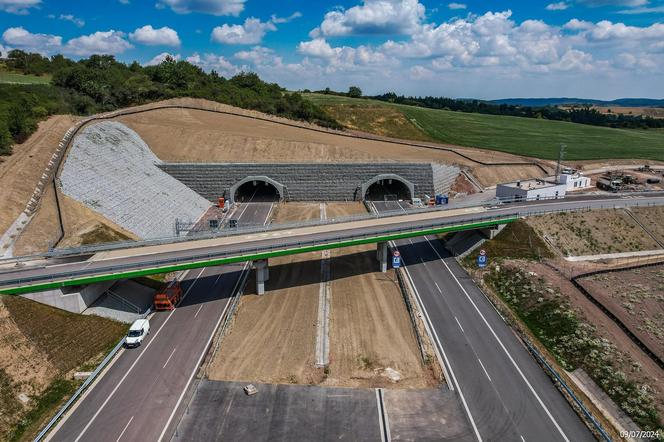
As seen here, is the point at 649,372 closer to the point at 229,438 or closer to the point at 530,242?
the point at 530,242

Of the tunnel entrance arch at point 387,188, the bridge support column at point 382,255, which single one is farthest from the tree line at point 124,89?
the bridge support column at point 382,255

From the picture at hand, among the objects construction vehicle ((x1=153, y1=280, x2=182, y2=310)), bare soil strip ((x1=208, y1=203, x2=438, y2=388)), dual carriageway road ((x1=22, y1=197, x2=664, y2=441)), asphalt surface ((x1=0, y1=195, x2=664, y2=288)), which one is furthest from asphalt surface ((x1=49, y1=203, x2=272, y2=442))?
asphalt surface ((x1=0, y1=195, x2=664, y2=288))

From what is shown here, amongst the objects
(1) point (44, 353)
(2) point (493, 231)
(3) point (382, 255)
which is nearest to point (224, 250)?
(1) point (44, 353)

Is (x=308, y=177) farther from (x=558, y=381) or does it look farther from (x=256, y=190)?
(x=558, y=381)

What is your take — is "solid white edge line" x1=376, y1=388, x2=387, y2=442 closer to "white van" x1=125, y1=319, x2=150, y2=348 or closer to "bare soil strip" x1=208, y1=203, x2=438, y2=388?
"bare soil strip" x1=208, y1=203, x2=438, y2=388

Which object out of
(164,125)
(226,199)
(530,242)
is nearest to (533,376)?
(530,242)

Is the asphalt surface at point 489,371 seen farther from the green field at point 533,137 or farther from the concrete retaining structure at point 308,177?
the green field at point 533,137
